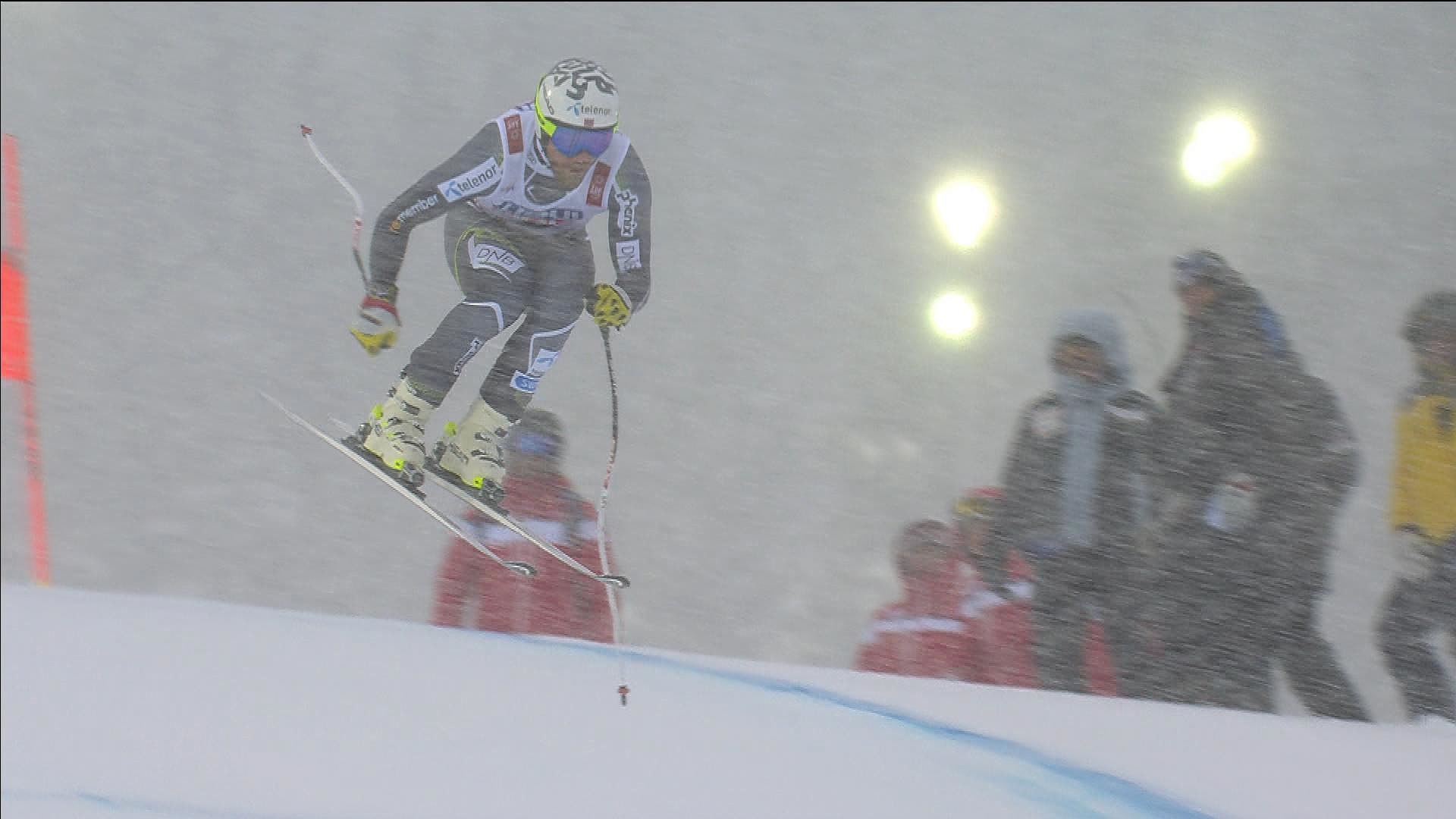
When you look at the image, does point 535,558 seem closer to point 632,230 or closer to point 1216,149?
point 632,230

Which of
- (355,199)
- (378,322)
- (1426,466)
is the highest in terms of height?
(355,199)

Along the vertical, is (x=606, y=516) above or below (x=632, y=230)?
below

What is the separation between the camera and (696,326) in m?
2.40

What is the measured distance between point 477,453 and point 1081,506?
3.65 feet

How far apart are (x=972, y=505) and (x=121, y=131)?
198 cm

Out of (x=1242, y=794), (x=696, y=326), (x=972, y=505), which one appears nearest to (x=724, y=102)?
(x=696, y=326)

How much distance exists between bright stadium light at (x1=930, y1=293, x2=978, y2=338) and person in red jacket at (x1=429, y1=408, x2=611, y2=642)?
750 mm

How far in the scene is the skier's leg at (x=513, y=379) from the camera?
7.61 feet

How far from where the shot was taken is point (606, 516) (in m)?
2.38

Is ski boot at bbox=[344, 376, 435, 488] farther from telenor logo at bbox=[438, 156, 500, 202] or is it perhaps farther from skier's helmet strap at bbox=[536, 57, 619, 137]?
skier's helmet strap at bbox=[536, 57, 619, 137]

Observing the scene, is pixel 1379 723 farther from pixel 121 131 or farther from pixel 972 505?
pixel 121 131

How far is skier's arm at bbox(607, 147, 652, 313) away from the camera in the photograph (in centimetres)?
232

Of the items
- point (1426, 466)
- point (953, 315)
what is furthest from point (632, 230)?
point (1426, 466)

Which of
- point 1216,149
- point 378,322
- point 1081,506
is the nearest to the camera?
point 1081,506
